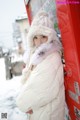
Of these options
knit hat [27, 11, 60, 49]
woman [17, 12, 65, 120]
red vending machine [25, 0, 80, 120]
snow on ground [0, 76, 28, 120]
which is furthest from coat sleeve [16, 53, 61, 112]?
snow on ground [0, 76, 28, 120]

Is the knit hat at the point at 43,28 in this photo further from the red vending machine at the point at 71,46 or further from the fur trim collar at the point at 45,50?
the red vending machine at the point at 71,46

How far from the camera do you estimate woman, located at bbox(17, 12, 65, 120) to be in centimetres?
172

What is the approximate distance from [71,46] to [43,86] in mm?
438

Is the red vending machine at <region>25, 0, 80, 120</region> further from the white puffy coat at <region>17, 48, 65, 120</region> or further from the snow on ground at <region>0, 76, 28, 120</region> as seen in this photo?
the snow on ground at <region>0, 76, 28, 120</region>

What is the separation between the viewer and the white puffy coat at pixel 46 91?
1717 mm

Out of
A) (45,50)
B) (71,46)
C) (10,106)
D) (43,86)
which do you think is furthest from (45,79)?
(10,106)

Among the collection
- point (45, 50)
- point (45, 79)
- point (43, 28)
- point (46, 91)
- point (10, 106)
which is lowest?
point (10, 106)

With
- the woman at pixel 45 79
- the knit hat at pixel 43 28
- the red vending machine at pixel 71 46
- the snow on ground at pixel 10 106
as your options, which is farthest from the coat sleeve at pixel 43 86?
the snow on ground at pixel 10 106

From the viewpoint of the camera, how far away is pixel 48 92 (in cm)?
172

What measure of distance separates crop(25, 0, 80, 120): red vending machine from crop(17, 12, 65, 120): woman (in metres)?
0.09

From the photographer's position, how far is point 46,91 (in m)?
1.72

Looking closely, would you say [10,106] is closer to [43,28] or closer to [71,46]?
[43,28]

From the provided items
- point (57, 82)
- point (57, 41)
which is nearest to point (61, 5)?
point (57, 41)

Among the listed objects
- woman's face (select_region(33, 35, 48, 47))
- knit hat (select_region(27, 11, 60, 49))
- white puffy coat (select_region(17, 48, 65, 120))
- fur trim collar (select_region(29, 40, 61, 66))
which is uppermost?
knit hat (select_region(27, 11, 60, 49))
